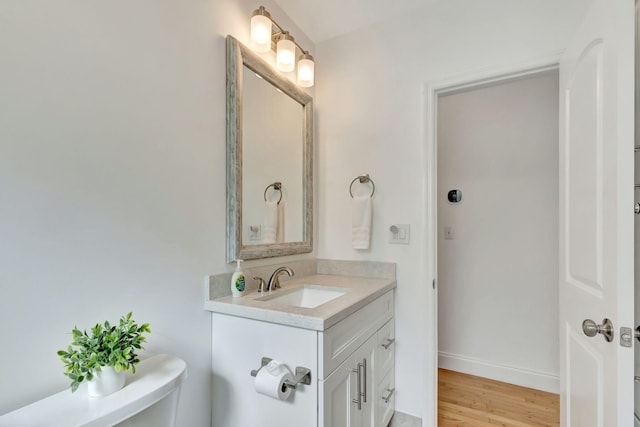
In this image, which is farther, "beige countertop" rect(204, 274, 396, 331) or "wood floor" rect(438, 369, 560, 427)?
"wood floor" rect(438, 369, 560, 427)

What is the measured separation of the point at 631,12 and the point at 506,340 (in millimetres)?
2240

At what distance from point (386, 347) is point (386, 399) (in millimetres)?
280

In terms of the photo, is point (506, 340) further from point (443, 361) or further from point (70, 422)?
point (70, 422)

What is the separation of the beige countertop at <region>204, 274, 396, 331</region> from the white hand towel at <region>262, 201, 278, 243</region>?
0.28 m

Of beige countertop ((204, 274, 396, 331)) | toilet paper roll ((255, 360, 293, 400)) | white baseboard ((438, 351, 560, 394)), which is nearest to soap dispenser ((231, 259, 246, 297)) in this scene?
beige countertop ((204, 274, 396, 331))

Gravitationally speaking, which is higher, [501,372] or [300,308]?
[300,308]

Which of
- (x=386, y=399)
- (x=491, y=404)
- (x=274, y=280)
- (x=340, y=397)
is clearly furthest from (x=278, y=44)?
(x=491, y=404)

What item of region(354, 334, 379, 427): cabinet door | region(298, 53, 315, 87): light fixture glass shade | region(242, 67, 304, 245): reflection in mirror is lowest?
region(354, 334, 379, 427): cabinet door

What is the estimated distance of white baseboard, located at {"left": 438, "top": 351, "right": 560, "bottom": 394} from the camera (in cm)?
220

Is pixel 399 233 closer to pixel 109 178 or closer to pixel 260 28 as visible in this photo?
pixel 260 28

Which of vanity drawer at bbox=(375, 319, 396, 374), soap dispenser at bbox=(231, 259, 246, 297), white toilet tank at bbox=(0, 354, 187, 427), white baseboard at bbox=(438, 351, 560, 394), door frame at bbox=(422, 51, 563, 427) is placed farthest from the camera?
white baseboard at bbox=(438, 351, 560, 394)

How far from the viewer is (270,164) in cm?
169

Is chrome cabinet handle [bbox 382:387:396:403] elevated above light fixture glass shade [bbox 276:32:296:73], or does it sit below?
below

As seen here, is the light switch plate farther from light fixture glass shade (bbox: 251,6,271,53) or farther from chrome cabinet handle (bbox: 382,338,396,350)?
light fixture glass shade (bbox: 251,6,271,53)
